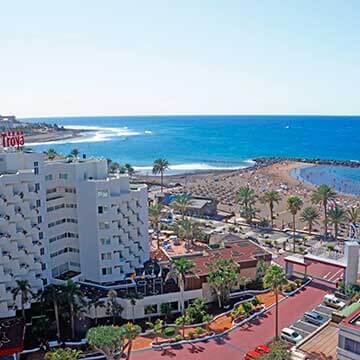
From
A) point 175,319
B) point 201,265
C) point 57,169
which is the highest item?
point 57,169

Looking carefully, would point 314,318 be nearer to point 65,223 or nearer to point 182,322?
point 182,322

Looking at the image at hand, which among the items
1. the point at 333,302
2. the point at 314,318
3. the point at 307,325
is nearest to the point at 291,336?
the point at 307,325

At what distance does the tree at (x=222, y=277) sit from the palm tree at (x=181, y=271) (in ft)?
9.35

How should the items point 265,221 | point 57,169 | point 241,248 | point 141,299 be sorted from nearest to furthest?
point 141,299 → point 57,169 → point 241,248 → point 265,221

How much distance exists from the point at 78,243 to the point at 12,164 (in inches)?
492

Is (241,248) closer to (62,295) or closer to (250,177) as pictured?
(62,295)

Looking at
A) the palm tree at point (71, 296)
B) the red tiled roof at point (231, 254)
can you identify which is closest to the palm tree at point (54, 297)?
the palm tree at point (71, 296)

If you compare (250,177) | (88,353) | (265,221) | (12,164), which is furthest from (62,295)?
(250,177)

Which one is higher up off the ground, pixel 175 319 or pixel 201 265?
pixel 201 265

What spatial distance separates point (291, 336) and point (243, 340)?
468 centimetres

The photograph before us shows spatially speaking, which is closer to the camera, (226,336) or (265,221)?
(226,336)

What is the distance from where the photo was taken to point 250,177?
475 feet

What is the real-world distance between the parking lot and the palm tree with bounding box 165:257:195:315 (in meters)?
12.3

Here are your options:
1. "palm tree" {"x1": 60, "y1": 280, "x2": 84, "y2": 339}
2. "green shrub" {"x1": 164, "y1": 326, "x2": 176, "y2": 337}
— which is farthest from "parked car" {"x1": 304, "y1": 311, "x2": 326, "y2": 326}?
"palm tree" {"x1": 60, "y1": 280, "x2": 84, "y2": 339}
